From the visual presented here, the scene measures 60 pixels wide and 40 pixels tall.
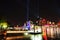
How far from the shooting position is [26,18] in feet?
8.14

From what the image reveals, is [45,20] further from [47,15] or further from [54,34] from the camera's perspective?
[54,34]

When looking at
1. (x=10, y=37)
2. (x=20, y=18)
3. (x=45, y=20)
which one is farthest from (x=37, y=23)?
(x=10, y=37)

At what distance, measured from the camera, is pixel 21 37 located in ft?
7.90

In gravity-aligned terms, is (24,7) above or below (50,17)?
→ above

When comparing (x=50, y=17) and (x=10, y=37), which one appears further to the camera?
(x=50, y=17)

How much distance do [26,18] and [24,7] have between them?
0.20 meters

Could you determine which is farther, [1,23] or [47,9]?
[47,9]

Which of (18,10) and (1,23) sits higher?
(18,10)

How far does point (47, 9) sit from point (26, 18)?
430 millimetres

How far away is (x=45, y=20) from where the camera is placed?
2.53 metres

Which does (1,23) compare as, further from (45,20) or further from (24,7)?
(45,20)

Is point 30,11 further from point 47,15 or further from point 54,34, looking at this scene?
point 54,34

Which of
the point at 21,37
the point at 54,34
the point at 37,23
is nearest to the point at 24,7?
the point at 37,23

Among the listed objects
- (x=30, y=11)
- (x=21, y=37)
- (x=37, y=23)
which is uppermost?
(x=30, y=11)
